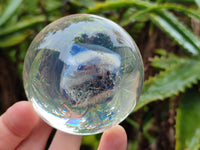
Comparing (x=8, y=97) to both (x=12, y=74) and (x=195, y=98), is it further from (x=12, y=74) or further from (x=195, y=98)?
(x=195, y=98)

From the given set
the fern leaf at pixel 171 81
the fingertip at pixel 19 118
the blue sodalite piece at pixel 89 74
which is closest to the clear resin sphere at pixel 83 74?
the blue sodalite piece at pixel 89 74

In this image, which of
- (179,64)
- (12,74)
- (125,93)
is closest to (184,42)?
(179,64)

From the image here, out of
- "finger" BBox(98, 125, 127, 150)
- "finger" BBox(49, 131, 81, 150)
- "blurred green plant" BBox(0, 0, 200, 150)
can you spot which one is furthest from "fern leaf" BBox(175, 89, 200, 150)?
"finger" BBox(49, 131, 81, 150)

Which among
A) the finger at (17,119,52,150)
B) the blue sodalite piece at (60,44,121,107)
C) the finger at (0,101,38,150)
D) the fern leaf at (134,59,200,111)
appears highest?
the blue sodalite piece at (60,44,121,107)

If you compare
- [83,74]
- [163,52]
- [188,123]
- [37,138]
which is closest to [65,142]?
[37,138]

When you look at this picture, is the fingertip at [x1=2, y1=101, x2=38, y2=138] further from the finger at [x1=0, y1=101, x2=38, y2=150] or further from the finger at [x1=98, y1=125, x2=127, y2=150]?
the finger at [x1=98, y1=125, x2=127, y2=150]

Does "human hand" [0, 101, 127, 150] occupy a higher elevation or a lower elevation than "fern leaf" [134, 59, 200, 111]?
higher

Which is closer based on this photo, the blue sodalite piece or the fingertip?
the blue sodalite piece
